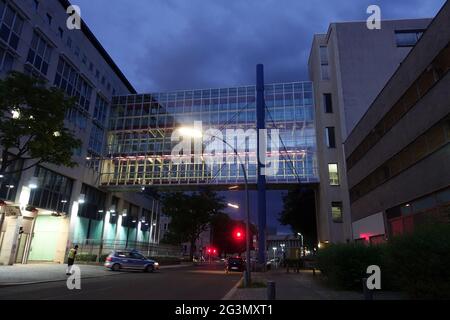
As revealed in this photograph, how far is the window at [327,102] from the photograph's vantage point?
41.8m

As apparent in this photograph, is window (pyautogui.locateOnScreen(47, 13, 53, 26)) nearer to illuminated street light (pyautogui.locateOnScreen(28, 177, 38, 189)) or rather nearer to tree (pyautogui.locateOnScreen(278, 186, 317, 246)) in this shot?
illuminated street light (pyautogui.locateOnScreen(28, 177, 38, 189))

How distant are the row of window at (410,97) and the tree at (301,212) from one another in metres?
17.7

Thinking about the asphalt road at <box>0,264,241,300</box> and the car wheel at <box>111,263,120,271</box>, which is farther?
the car wheel at <box>111,263,120,271</box>

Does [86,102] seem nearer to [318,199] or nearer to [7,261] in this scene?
[7,261]

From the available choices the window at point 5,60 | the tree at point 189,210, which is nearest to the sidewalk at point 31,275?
the window at point 5,60

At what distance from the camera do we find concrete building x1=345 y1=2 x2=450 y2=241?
15.9 metres

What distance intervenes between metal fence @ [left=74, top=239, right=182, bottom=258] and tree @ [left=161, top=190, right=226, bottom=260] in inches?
156

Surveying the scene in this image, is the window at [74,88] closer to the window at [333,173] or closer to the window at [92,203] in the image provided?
the window at [92,203]

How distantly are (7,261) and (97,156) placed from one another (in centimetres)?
1969

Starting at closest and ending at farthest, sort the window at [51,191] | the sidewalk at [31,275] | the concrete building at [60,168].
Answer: the sidewalk at [31,275], the concrete building at [60,168], the window at [51,191]

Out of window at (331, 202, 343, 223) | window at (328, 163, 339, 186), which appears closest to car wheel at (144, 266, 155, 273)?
window at (331, 202, 343, 223)

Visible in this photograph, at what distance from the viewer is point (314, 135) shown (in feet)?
145

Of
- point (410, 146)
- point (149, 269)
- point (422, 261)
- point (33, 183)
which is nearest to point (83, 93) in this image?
point (33, 183)

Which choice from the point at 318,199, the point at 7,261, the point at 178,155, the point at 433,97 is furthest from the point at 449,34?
the point at 178,155
